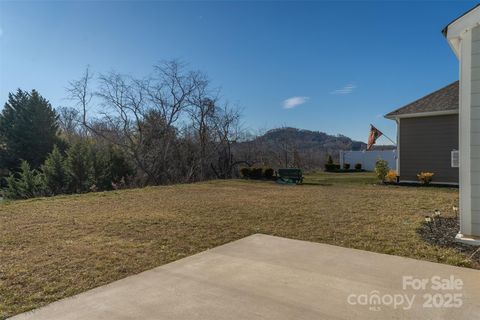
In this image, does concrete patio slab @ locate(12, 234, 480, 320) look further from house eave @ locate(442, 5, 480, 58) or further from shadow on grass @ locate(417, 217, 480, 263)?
house eave @ locate(442, 5, 480, 58)

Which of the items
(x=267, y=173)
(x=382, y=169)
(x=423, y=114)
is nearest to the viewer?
(x=423, y=114)

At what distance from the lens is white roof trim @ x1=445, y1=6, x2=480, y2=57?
4.23m

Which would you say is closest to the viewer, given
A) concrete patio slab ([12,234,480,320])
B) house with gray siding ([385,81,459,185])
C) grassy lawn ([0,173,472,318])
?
concrete patio slab ([12,234,480,320])

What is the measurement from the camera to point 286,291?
2.79m

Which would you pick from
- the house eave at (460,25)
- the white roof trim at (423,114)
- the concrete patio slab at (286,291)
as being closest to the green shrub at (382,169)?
the white roof trim at (423,114)

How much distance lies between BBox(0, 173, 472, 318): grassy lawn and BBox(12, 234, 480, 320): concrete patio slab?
0.35 m

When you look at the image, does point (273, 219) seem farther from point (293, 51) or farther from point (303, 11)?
point (293, 51)

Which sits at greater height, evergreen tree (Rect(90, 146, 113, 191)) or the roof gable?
the roof gable

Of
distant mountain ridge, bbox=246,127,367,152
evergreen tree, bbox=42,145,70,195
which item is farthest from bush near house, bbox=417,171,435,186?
evergreen tree, bbox=42,145,70,195

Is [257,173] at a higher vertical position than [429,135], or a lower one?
lower

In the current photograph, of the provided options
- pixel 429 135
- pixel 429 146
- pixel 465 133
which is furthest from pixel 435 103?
pixel 465 133

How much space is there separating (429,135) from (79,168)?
14.2 meters

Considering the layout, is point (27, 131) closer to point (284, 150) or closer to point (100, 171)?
point (100, 171)

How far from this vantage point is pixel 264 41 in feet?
41.6
